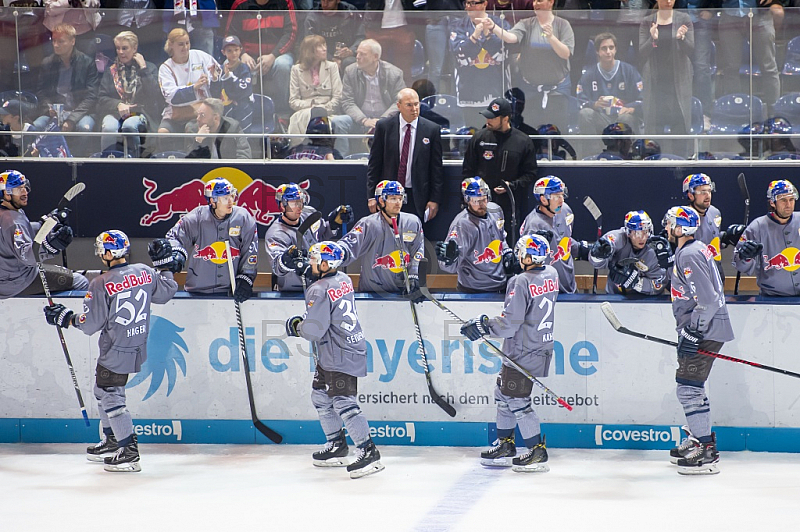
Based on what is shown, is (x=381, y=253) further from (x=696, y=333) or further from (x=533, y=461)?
(x=696, y=333)

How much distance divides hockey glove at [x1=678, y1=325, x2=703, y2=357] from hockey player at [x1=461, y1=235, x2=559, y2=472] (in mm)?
871

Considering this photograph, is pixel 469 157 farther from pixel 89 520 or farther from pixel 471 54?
pixel 89 520

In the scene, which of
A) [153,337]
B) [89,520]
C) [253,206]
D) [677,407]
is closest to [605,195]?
[677,407]

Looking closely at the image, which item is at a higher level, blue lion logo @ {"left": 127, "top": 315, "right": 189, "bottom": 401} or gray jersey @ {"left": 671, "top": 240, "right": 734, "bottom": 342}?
gray jersey @ {"left": 671, "top": 240, "right": 734, "bottom": 342}

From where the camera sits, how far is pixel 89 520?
6.32 meters

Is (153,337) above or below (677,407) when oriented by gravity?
above

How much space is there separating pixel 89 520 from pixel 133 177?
13.9ft

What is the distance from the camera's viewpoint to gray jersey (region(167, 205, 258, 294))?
8.20 metres

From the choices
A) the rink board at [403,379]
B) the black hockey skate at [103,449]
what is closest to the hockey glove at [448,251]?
the rink board at [403,379]

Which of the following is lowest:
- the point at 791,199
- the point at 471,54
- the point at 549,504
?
the point at 549,504

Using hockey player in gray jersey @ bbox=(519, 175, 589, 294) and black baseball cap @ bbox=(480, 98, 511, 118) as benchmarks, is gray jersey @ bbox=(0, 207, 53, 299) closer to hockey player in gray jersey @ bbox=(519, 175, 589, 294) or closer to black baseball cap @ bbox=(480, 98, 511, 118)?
black baseball cap @ bbox=(480, 98, 511, 118)

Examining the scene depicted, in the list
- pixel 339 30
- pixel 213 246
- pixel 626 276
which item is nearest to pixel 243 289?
pixel 213 246

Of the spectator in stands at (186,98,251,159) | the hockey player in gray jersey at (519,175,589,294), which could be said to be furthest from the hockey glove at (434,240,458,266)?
the spectator in stands at (186,98,251,159)

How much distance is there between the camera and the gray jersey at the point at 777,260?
8.00 m
